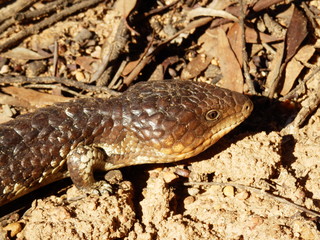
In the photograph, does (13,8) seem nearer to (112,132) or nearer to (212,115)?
(112,132)

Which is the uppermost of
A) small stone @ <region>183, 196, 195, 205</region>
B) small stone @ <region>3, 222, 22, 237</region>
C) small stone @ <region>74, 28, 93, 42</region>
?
small stone @ <region>74, 28, 93, 42</region>

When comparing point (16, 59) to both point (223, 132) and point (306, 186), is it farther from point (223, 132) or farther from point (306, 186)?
point (306, 186)

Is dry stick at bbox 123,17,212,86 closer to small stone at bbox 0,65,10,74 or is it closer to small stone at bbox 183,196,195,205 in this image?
small stone at bbox 0,65,10,74

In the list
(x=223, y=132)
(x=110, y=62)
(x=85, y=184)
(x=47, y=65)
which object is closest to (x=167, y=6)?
(x=110, y=62)

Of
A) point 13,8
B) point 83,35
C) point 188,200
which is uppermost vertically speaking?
point 13,8

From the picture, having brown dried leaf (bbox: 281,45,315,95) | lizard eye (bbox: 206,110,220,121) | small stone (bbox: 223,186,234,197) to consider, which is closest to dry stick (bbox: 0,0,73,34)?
lizard eye (bbox: 206,110,220,121)

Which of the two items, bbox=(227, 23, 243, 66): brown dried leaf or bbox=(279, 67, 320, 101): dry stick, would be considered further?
bbox=(227, 23, 243, 66): brown dried leaf

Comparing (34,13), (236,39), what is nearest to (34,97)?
(34,13)
